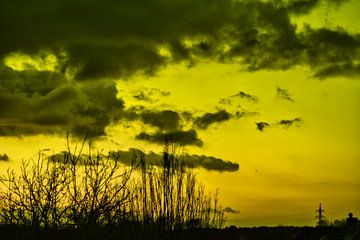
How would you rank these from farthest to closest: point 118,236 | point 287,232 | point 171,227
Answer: point 287,232
point 171,227
point 118,236

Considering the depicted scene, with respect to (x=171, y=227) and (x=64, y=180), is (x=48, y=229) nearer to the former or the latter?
(x=64, y=180)

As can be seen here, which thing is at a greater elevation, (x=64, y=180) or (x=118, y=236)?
(x=64, y=180)

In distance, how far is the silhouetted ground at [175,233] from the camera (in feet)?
41.0

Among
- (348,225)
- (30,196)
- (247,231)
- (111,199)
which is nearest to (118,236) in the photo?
(111,199)

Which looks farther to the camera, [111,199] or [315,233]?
[315,233]

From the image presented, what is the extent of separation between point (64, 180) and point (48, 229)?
94 cm

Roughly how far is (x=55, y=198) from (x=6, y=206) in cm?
102

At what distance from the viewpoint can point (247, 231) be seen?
1667 centimetres

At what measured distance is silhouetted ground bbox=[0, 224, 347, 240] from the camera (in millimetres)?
12508

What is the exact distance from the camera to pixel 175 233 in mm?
14836

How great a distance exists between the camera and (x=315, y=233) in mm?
15328

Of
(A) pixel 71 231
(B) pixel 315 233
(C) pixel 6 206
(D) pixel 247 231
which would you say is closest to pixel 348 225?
(B) pixel 315 233

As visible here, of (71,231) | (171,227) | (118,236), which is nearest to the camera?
(71,231)

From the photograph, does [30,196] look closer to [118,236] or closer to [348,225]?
[118,236]
